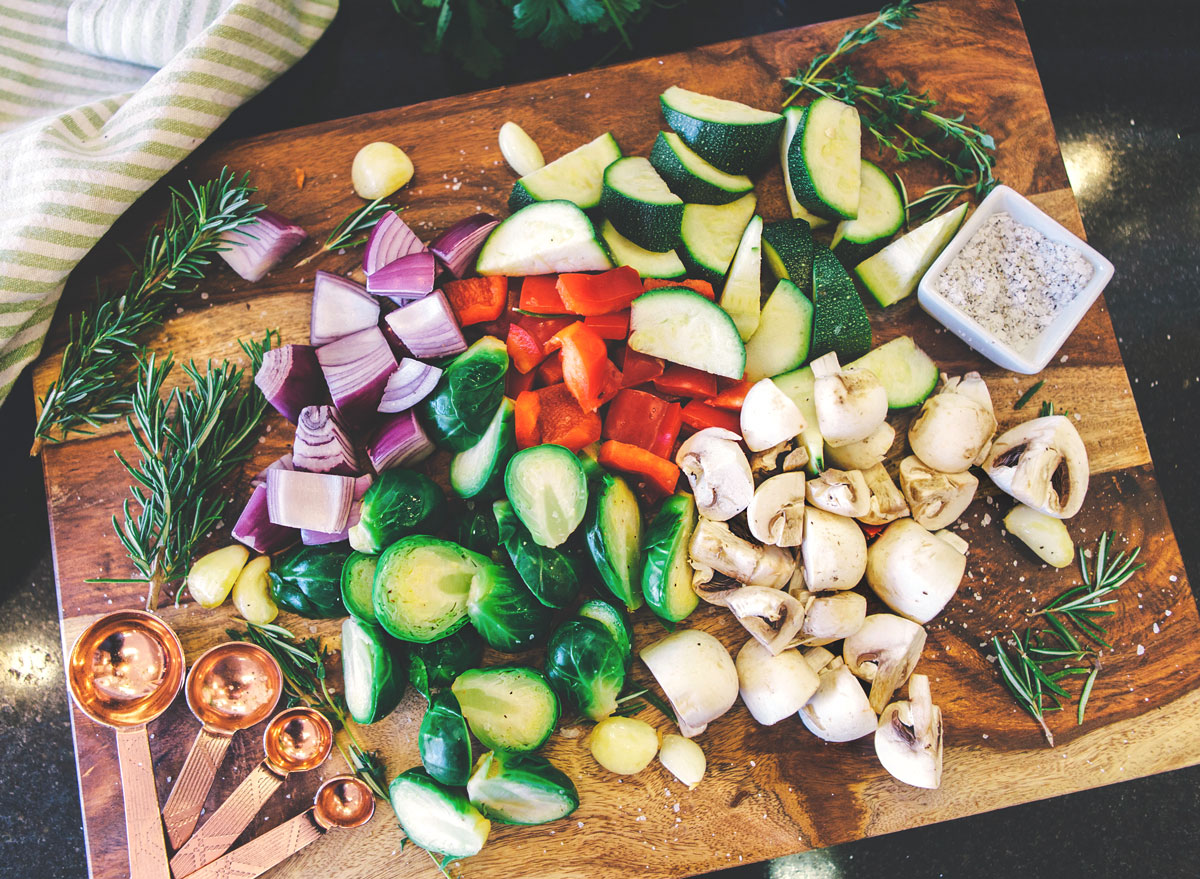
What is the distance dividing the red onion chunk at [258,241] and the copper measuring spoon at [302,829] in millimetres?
1408

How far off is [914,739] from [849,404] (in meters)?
0.87

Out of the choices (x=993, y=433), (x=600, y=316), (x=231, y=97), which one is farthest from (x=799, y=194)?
(x=231, y=97)

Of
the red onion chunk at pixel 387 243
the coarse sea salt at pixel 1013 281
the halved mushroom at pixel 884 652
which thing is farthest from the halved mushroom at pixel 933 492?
the red onion chunk at pixel 387 243

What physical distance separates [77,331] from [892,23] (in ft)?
8.20

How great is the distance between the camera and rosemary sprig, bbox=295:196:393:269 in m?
2.20

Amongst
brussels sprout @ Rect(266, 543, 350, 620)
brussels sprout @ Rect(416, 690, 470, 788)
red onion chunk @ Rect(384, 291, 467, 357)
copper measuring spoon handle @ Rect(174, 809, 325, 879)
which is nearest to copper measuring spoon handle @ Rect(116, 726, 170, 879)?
copper measuring spoon handle @ Rect(174, 809, 325, 879)

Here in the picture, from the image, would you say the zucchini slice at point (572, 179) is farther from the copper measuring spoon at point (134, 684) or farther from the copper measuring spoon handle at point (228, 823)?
the copper measuring spoon handle at point (228, 823)

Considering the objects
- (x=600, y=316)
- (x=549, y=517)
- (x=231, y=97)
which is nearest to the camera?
(x=549, y=517)

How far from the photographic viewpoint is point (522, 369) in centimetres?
210

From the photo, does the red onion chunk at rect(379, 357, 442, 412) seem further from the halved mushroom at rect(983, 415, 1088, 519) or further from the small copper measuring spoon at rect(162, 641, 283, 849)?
the halved mushroom at rect(983, 415, 1088, 519)

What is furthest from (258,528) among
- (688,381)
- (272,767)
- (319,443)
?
(688,381)

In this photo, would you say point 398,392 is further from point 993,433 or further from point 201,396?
point 993,433

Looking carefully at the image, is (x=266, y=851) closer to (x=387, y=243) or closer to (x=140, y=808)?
(x=140, y=808)

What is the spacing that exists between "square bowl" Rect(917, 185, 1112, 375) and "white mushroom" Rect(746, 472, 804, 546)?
1.94 ft
